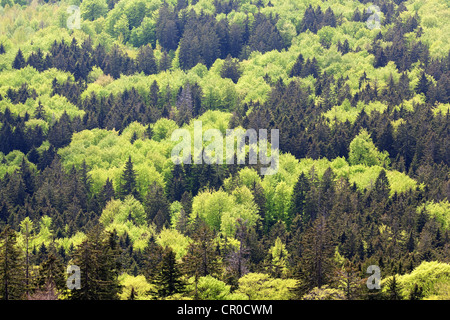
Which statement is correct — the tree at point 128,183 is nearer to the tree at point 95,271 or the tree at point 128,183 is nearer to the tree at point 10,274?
the tree at point 95,271

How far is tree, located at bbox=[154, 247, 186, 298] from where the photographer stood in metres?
92.7

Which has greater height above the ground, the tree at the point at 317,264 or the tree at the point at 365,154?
the tree at the point at 365,154

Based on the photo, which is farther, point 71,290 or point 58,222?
point 58,222

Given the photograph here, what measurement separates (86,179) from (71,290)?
96.9 meters

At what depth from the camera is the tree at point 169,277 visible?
92.7 meters

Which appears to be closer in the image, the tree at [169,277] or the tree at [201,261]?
the tree at [169,277]

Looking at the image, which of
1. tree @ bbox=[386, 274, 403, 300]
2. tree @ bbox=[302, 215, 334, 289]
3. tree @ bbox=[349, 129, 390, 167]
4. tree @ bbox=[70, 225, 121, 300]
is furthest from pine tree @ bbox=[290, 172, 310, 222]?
tree @ bbox=[70, 225, 121, 300]

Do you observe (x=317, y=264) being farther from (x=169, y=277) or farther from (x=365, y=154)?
(x=365, y=154)

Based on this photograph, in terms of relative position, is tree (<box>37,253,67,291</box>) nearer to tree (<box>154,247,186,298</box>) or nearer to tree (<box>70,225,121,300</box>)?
tree (<box>70,225,121,300</box>)

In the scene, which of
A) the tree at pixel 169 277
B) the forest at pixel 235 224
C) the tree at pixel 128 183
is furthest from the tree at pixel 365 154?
the tree at pixel 169 277

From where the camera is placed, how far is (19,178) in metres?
185

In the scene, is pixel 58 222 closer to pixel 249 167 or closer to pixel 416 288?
pixel 249 167

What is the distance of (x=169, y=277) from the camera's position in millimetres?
93125
